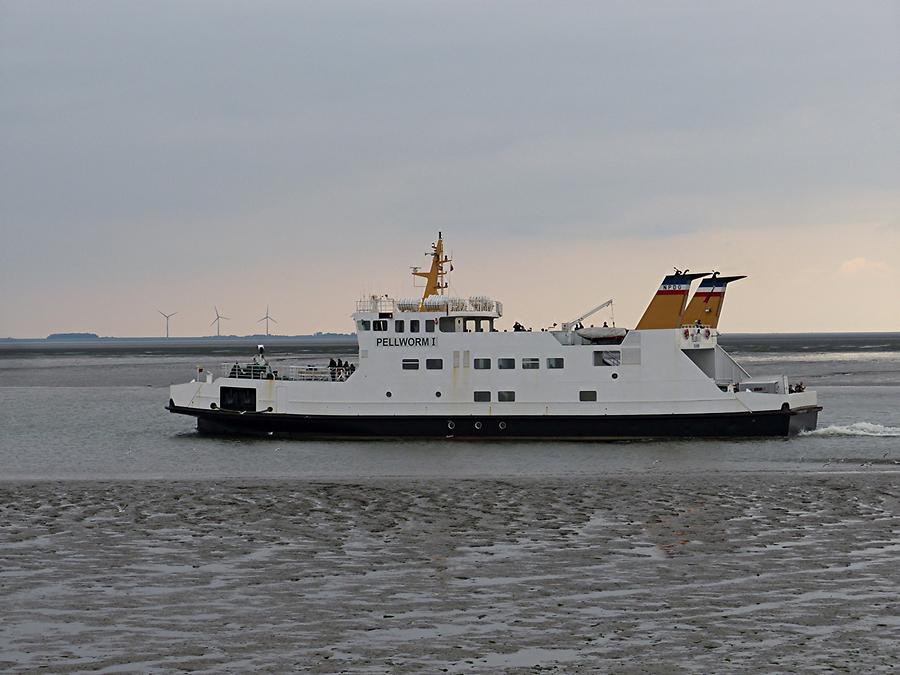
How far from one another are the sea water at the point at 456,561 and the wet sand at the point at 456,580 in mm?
59

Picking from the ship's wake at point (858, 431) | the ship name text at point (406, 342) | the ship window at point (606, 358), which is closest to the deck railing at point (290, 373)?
the ship name text at point (406, 342)

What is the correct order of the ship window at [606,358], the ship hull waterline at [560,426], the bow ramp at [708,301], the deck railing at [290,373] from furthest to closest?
the bow ramp at [708,301], the deck railing at [290,373], the ship window at [606,358], the ship hull waterline at [560,426]

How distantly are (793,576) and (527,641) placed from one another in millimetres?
5522

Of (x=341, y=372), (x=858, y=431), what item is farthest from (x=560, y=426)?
(x=858, y=431)

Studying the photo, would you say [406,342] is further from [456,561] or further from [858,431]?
[456,561]

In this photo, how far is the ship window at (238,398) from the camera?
43.1 meters

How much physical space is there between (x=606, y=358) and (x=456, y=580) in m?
23.4

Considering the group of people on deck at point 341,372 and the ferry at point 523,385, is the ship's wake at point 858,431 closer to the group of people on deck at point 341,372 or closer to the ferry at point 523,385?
the ferry at point 523,385

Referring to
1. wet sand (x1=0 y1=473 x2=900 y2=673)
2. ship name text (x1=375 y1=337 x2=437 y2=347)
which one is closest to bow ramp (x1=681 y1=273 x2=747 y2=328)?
ship name text (x1=375 y1=337 x2=437 y2=347)

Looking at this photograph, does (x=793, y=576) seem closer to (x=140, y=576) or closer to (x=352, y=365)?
(x=140, y=576)

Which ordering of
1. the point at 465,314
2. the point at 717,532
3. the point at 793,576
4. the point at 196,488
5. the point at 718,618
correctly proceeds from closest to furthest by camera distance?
the point at 718,618
the point at 793,576
the point at 717,532
the point at 196,488
the point at 465,314

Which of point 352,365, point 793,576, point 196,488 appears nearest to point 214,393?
point 352,365

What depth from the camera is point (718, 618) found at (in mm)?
15531

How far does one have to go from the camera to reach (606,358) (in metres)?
40.6
